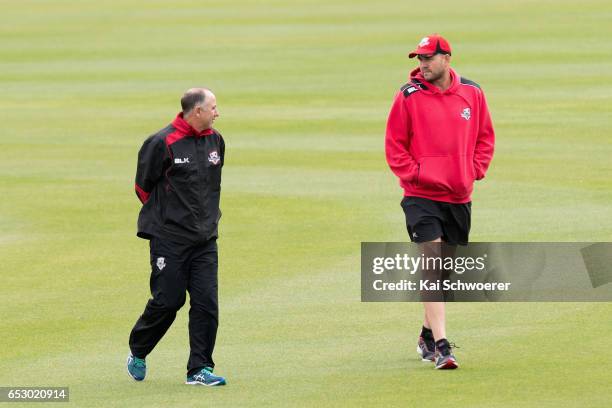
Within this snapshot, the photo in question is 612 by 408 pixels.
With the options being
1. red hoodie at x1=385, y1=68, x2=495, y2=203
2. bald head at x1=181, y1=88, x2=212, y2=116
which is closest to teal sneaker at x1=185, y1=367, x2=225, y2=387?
bald head at x1=181, y1=88, x2=212, y2=116

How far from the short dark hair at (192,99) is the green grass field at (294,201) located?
1.87 metres

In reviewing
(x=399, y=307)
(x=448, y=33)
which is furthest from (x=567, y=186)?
(x=448, y=33)

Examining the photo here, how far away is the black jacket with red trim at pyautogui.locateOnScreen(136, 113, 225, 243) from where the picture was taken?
33.5 ft

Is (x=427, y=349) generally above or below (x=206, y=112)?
below

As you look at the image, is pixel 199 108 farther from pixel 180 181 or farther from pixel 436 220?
pixel 436 220

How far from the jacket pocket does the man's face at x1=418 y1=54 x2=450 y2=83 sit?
22.2 inches

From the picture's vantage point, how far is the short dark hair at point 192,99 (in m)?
10.1

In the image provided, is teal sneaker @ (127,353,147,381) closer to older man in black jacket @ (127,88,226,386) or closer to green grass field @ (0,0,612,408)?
green grass field @ (0,0,612,408)

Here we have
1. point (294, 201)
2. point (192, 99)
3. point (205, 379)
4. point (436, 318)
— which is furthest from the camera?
point (294, 201)

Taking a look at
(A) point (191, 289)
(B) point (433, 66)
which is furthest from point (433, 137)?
(A) point (191, 289)

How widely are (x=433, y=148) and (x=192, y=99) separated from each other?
1.78 m

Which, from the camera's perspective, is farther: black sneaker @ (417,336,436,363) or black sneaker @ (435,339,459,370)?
black sneaker @ (417,336,436,363)

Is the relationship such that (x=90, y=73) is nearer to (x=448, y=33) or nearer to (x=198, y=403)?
(x=448, y=33)

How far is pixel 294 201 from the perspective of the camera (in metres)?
18.4
